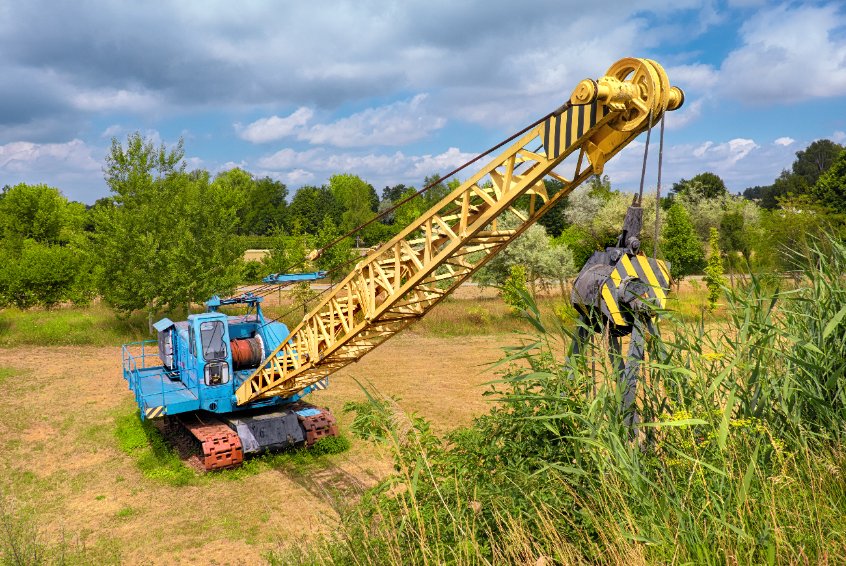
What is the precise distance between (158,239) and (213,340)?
9.72 m

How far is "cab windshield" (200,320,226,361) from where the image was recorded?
10.2 metres

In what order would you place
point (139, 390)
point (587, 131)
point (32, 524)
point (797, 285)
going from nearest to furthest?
point (797, 285), point (587, 131), point (32, 524), point (139, 390)

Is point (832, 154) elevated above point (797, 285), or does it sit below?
above

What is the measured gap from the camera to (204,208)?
19.5m

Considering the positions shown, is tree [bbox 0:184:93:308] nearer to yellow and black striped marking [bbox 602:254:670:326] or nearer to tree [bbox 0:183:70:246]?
tree [bbox 0:183:70:246]

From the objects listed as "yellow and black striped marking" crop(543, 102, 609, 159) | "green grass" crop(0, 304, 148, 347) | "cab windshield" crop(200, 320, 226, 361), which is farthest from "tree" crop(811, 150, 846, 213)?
"cab windshield" crop(200, 320, 226, 361)

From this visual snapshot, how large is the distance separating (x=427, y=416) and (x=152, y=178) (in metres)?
13.6

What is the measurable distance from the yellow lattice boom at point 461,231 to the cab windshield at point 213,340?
756 millimetres

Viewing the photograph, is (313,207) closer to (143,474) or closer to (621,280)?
(143,474)

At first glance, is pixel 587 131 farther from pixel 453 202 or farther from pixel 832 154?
pixel 832 154

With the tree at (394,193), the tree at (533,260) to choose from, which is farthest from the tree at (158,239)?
the tree at (394,193)

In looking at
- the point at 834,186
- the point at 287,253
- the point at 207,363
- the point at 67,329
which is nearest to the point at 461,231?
the point at 207,363

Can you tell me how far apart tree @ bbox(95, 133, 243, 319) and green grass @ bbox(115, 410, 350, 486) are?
753 centimetres

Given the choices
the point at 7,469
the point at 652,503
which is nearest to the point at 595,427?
the point at 652,503
